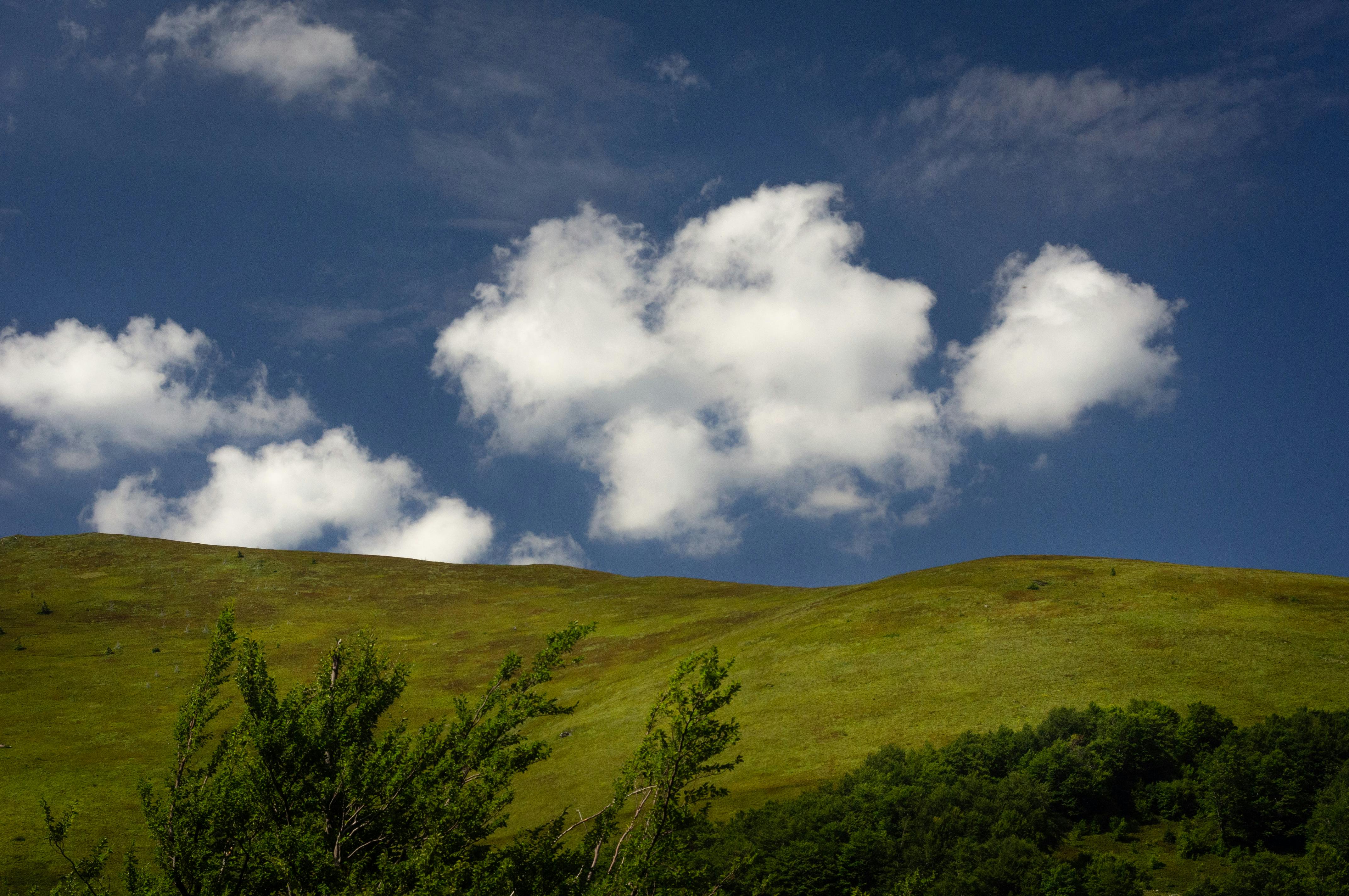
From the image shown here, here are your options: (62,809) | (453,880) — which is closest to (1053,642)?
(453,880)

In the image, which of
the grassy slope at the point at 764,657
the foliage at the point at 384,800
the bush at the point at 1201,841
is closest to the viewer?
the foliage at the point at 384,800

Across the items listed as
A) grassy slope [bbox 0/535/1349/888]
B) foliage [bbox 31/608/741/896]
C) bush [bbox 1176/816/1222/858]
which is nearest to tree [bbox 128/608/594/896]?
foliage [bbox 31/608/741/896]

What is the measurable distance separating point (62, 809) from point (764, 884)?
215ft

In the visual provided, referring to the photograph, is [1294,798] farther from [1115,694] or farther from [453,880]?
[453,880]

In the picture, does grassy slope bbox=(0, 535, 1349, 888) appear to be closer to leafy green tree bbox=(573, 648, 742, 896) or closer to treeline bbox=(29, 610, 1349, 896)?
treeline bbox=(29, 610, 1349, 896)

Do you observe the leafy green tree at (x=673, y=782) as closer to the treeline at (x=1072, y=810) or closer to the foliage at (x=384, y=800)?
the foliage at (x=384, y=800)

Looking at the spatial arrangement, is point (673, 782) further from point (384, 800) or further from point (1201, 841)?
point (1201, 841)

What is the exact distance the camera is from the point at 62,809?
196ft

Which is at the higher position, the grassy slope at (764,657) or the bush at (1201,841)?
the grassy slope at (764,657)

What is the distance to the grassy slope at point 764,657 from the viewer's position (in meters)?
60.5

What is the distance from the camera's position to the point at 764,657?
8500cm

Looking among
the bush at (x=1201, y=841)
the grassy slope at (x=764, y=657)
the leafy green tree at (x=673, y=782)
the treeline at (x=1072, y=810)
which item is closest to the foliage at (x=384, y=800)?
the leafy green tree at (x=673, y=782)

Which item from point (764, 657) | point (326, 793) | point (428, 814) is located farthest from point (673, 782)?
point (764, 657)

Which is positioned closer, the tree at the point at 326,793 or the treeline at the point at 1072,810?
the tree at the point at 326,793
